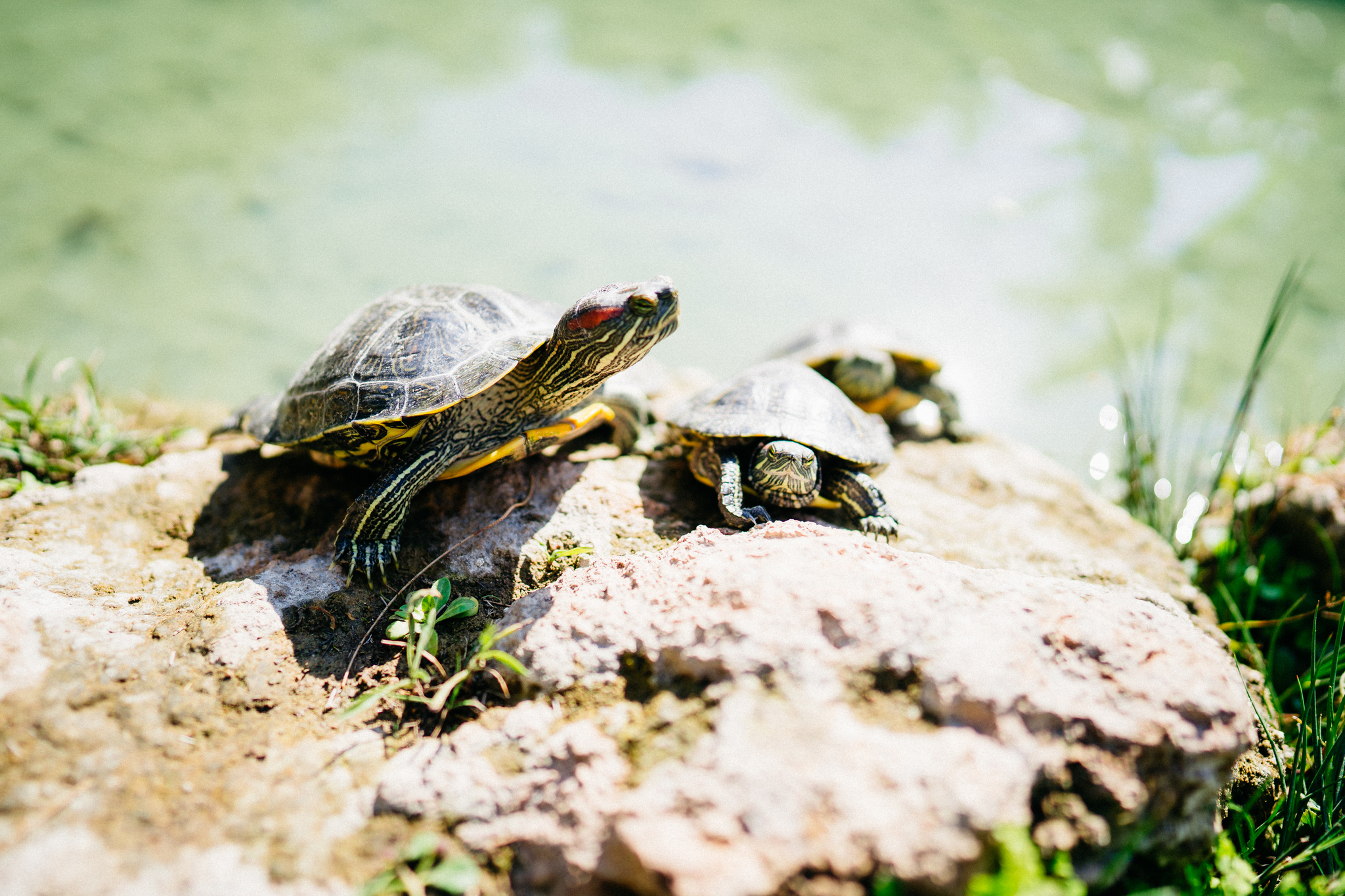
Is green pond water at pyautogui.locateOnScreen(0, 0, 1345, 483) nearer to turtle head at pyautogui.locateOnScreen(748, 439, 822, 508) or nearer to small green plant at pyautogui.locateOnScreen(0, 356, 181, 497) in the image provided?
small green plant at pyautogui.locateOnScreen(0, 356, 181, 497)

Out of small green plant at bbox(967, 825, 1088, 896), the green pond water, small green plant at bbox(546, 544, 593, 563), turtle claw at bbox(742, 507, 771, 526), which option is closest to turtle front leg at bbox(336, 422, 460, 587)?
small green plant at bbox(546, 544, 593, 563)

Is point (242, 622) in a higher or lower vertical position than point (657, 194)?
lower

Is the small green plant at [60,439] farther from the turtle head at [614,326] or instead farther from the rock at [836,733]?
the rock at [836,733]

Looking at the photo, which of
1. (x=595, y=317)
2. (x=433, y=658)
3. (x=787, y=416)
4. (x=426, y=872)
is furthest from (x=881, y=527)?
(x=426, y=872)

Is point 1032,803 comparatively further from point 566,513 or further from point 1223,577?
point 1223,577

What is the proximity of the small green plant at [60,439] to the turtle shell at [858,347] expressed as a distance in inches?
164

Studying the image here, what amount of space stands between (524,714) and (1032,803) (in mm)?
1386

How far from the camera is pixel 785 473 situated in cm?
293

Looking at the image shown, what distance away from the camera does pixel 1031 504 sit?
153 inches

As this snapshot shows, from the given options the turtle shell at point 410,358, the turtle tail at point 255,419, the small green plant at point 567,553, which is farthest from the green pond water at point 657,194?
the small green plant at point 567,553

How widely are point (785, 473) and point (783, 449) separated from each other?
110 mm

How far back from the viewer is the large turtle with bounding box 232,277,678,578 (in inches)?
108

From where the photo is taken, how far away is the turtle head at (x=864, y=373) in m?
4.84

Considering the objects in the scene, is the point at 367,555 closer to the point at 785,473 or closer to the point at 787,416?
the point at 785,473
